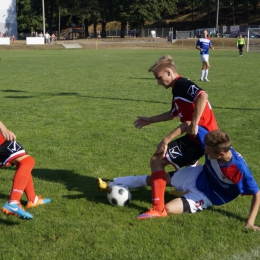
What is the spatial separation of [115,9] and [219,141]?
252 feet

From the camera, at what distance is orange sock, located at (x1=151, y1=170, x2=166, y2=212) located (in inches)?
186

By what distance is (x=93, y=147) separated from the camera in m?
7.58

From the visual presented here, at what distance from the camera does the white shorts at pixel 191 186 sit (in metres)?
4.79

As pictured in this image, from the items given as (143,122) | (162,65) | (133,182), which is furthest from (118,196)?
(162,65)

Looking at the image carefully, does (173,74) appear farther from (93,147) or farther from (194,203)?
(93,147)

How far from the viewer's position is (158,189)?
4.82 metres

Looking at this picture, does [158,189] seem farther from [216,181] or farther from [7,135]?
[7,135]

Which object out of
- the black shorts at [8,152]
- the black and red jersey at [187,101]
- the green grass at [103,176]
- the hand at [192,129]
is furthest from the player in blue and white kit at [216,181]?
the black shorts at [8,152]

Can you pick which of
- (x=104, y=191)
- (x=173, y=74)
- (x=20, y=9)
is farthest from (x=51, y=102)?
(x=20, y=9)

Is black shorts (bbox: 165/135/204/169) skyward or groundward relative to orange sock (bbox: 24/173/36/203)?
skyward

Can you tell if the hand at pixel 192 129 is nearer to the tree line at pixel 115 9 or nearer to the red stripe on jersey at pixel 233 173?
the red stripe on jersey at pixel 233 173

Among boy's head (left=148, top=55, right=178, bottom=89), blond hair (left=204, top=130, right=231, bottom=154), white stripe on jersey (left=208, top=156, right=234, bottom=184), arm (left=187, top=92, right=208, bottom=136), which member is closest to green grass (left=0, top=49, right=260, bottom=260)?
white stripe on jersey (left=208, top=156, right=234, bottom=184)

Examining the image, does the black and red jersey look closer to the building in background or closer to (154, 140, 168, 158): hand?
(154, 140, 168, 158): hand

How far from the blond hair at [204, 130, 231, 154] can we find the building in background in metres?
75.4
